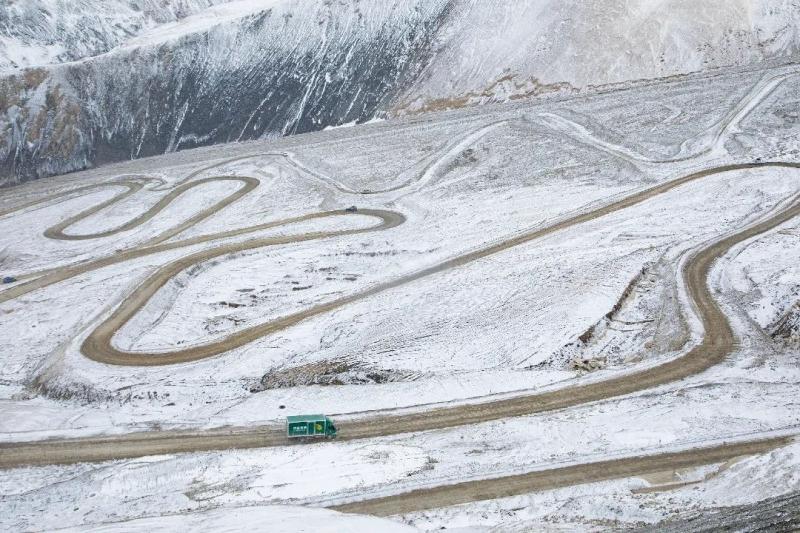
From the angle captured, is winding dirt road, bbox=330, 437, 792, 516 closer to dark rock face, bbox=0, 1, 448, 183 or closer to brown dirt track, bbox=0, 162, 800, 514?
brown dirt track, bbox=0, 162, 800, 514

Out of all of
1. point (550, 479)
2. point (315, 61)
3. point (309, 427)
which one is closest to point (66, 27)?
point (315, 61)

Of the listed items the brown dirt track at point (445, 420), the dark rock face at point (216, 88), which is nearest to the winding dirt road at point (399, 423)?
the brown dirt track at point (445, 420)

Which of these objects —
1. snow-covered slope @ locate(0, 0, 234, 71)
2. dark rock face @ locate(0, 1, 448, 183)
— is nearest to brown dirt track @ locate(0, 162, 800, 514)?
dark rock face @ locate(0, 1, 448, 183)

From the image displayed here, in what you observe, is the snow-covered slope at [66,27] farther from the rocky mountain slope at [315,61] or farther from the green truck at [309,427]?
the green truck at [309,427]

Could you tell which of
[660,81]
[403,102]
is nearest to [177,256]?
[403,102]

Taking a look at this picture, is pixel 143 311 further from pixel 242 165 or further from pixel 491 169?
pixel 242 165
